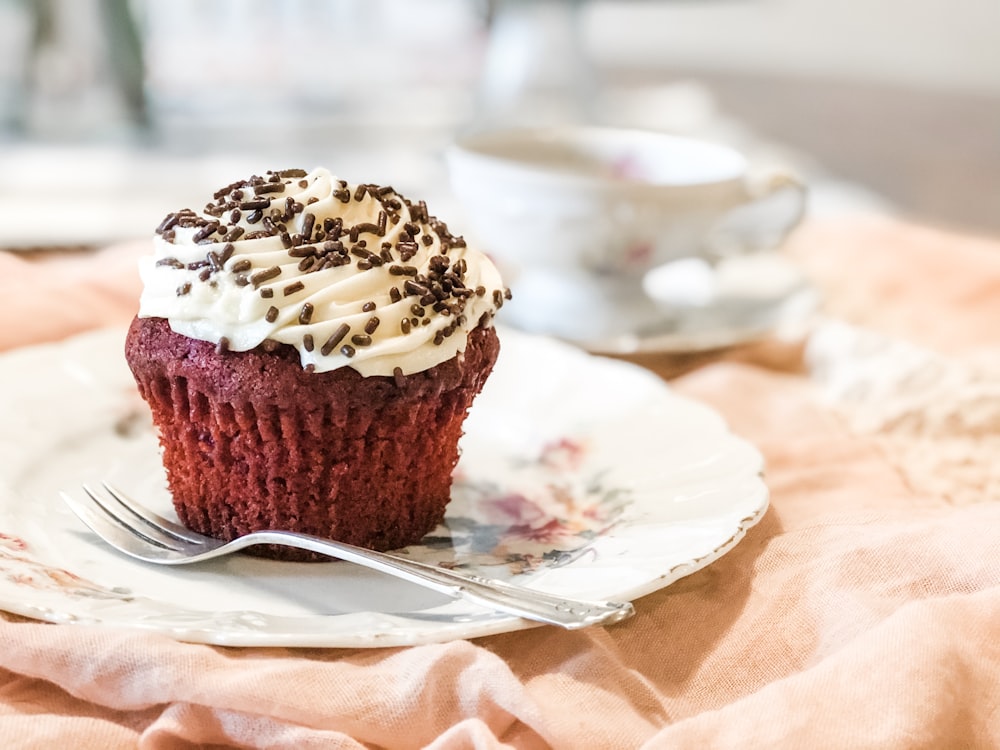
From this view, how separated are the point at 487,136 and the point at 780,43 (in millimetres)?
4427

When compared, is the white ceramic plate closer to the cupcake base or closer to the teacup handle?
the cupcake base

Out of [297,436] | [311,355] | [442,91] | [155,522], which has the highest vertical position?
[311,355]

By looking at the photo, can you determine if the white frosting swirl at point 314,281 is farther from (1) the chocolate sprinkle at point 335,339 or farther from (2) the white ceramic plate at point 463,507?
(2) the white ceramic plate at point 463,507

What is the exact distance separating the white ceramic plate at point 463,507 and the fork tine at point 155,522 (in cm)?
5

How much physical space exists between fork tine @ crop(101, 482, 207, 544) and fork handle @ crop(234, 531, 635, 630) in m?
0.12

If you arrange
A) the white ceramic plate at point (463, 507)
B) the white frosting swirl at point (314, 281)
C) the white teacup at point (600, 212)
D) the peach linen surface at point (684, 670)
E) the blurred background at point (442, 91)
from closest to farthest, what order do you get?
the peach linen surface at point (684, 670), the white ceramic plate at point (463, 507), the white frosting swirl at point (314, 281), the white teacup at point (600, 212), the blurred background at point (442, 91)

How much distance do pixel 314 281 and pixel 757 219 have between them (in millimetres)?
1104

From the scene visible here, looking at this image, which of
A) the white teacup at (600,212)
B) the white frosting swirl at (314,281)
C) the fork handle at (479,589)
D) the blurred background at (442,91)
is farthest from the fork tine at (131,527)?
the blurred background at (442,91)

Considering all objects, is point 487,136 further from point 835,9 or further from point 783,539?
point 835,9

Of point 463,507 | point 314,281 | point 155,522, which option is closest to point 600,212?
point 463,507

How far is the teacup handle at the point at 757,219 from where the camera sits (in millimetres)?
1902

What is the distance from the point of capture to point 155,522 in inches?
48.3

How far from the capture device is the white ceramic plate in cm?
101

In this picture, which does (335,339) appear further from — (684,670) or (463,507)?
(684,670)
